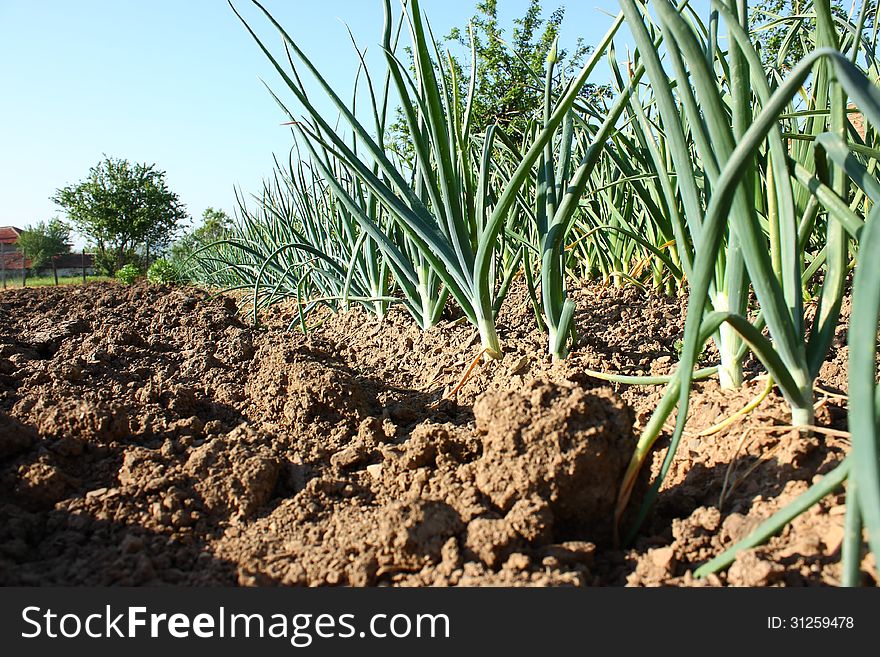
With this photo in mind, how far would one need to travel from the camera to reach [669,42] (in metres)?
0.78

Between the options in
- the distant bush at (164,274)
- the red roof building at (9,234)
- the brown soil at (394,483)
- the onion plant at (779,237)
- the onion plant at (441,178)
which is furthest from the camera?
the red roof building at (9,234)

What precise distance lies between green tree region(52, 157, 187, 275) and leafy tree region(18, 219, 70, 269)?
274 inches

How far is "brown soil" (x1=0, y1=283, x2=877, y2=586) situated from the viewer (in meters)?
0.74

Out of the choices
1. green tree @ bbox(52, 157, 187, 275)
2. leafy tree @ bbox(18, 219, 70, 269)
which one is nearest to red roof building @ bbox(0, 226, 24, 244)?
leafy tree @ bbox(18, 219, 70, 269)

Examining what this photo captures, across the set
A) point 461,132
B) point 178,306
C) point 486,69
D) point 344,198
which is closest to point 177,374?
point 344,198

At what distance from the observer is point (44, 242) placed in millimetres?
29891

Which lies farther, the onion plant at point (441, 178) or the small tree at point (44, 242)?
the small tree at point (44, 242)

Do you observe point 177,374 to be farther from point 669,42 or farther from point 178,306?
point 178,306

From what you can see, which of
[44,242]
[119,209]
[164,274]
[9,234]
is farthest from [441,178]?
[9,234]

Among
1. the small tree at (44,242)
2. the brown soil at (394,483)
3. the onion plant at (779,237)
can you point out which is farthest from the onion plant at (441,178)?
the small tree at (44,242)

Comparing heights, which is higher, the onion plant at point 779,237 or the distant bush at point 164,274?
the distant bush at point 164,274

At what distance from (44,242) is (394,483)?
3525cm

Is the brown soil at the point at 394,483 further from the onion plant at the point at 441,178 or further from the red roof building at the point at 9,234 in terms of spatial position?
the red roof building at the point at 9,234

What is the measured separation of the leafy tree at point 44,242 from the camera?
29.4 meters
